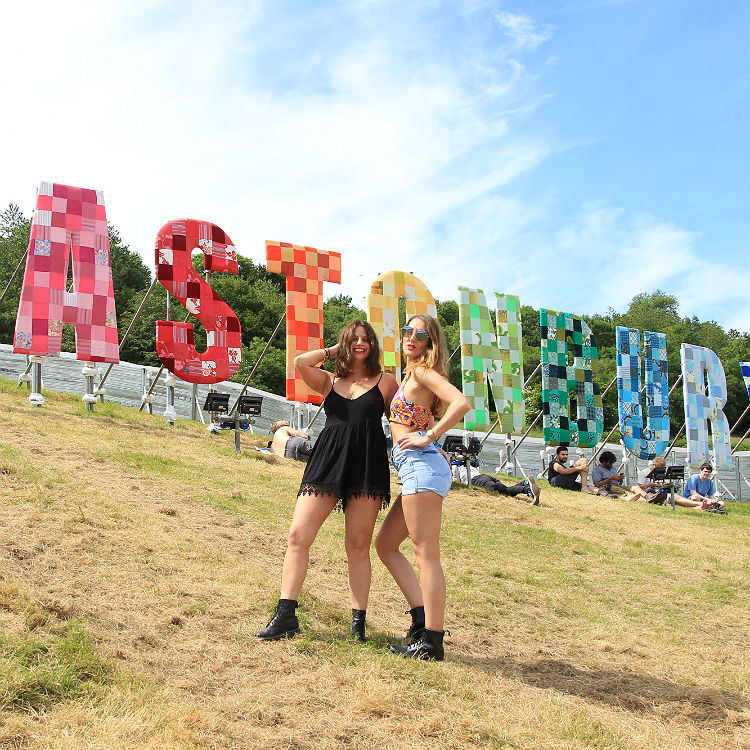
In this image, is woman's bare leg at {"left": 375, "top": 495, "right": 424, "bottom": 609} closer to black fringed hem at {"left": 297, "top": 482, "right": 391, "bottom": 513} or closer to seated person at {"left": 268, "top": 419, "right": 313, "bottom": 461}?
black fringed hem at {"left": 297, "top": 482, "right": 391, "bottom": 513}

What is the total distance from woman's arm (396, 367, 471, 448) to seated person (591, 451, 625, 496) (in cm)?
1179

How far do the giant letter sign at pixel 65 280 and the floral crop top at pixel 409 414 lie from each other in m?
8.61

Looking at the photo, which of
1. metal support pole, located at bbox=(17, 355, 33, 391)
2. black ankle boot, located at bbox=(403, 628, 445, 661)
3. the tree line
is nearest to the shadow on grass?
black ankle boot, located at bbox=(403, 628, 445, 661)

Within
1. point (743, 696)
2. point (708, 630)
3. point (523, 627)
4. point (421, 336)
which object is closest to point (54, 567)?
point (421, 336)

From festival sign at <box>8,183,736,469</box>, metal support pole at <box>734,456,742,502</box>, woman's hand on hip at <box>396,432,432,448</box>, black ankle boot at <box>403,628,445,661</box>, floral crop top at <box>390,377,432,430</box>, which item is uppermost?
festival sign at <box>8,183,736,469</box>

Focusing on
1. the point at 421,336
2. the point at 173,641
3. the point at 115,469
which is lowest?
the point at 173,641

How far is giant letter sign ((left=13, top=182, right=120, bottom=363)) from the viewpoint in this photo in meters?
11.5

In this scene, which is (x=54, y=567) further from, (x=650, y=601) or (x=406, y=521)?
(x=650, y=601)

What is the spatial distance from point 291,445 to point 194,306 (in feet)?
10.1

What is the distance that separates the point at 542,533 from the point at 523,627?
3.85 m

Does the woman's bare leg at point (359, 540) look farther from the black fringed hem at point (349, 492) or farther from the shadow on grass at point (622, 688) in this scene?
the shadow on grass at point (622, 688)

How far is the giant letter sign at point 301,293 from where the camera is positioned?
43.1 feet

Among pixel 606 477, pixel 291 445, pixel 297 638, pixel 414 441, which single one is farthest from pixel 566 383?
pixel 297 638

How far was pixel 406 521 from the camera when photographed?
4.20 meters
